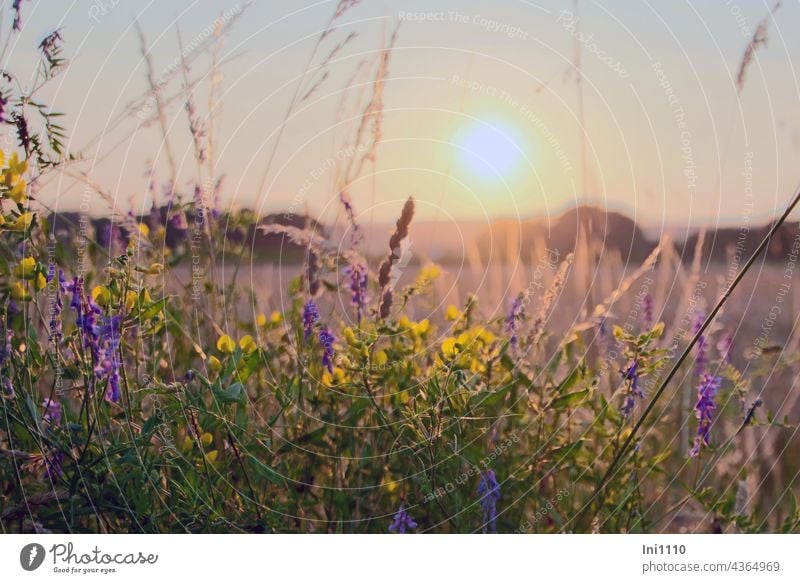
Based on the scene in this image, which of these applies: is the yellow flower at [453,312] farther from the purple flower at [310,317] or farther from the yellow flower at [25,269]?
the yellow flower at [25,269]

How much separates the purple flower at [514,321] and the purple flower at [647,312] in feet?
0.82

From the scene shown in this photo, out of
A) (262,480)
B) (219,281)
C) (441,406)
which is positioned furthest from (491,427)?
(219,281)

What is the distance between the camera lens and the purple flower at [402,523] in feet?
5.64

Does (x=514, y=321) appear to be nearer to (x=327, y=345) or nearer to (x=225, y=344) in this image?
(x=327, y=345)

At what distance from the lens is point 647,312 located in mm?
1898

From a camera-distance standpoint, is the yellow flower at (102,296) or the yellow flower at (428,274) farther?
the yellow flower at (428,274)

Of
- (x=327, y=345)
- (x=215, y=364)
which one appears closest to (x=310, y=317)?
(x=327, y=345)

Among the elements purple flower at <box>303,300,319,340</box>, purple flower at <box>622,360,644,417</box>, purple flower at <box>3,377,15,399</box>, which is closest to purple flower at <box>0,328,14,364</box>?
purple flower at <box>3,377,15,399</box>

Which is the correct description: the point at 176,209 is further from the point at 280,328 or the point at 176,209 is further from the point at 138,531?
the point at 138,531

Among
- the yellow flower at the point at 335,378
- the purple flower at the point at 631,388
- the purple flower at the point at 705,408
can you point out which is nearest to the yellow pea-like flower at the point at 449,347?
the yellow flower at the point at 335,378

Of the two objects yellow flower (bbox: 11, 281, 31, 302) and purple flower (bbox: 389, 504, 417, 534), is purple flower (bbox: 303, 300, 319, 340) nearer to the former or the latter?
purple flower (bbox: 389, 504, 417, 534)

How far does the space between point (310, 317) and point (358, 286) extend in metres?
0.10

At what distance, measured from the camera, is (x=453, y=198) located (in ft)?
6.24
